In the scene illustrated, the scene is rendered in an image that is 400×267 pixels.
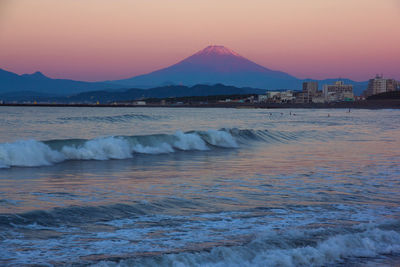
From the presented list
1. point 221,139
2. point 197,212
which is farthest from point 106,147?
point 197,212

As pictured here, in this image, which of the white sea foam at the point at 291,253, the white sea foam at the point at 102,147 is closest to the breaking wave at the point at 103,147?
the white sea foam at the point at 102,147

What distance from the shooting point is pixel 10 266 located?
5.29 meters

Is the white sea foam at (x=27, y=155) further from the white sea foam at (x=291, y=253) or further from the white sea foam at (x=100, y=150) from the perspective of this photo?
the white sea foam at (x=291, y=253)

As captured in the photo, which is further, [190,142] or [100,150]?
[190,142]

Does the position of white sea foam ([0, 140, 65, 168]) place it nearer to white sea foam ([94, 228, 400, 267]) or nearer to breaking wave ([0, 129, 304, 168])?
breaking wave ([0, 129, 304, 168])

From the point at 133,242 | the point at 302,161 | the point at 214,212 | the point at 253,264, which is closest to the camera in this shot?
the point at 253,264

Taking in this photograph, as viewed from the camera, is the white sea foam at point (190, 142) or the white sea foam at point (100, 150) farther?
the white sea foam at point (190, 142)

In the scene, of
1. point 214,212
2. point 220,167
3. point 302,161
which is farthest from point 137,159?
point 214,212

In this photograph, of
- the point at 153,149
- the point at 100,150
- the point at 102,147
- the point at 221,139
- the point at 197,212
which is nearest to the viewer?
the point at 197,212

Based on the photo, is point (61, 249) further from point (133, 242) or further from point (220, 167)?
point (220, 167)

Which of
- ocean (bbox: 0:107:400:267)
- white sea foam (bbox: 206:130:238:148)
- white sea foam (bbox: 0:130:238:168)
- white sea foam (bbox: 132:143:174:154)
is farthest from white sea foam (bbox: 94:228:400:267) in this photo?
white sea foam (bbox: 206:130:238:148)

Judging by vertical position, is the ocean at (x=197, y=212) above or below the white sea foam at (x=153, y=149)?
above

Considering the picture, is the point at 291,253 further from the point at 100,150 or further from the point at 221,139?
the point at 221,139

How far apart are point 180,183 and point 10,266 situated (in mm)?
6098
